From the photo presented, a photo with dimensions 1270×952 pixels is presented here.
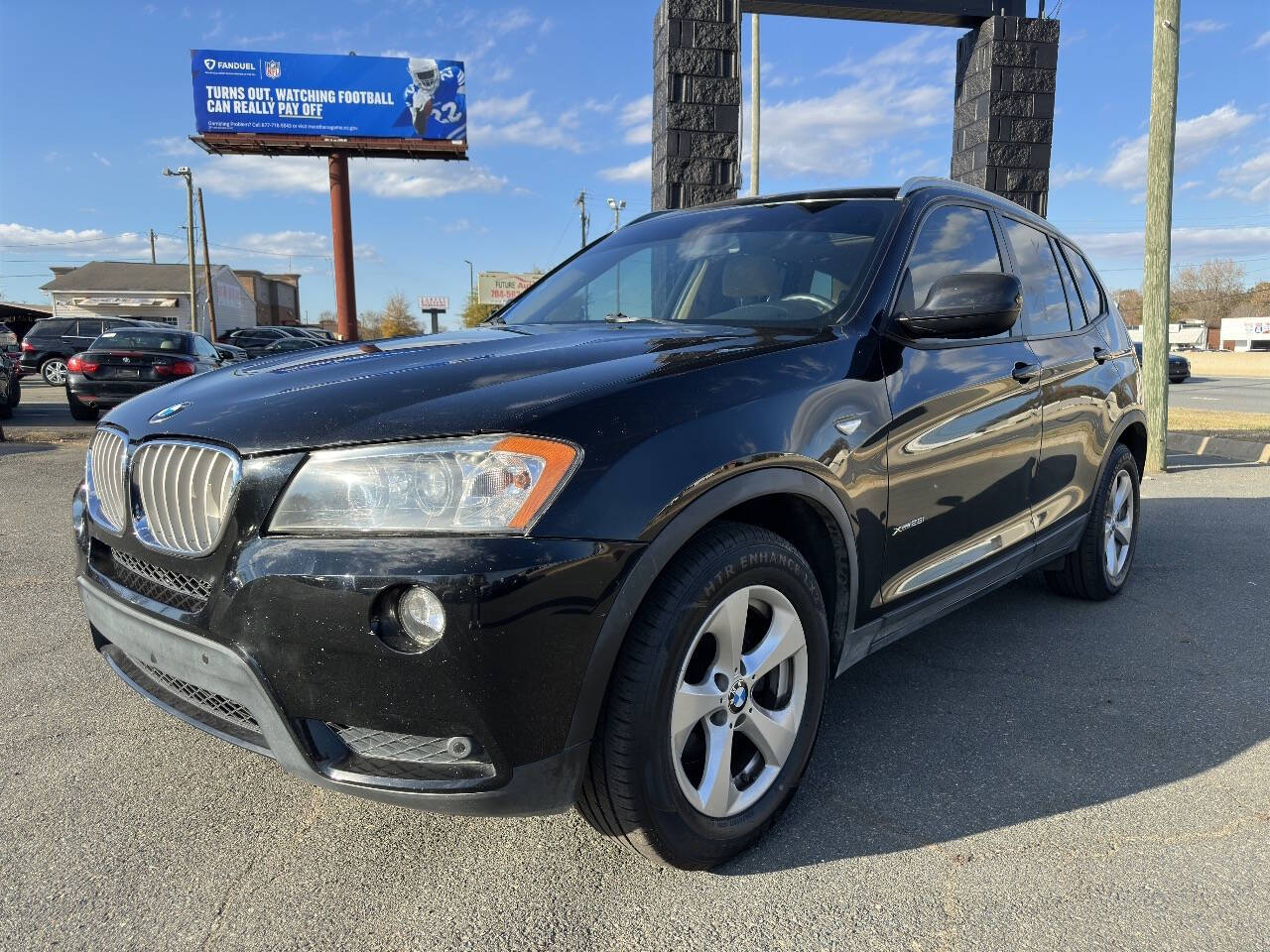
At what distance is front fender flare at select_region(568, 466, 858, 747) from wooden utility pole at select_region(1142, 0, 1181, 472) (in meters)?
7.75

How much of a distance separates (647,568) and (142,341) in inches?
484

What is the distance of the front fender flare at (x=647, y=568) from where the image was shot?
68.2 inches

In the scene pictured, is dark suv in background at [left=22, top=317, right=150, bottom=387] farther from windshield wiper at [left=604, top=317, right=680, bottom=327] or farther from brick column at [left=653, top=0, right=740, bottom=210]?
windshield wiper at [left=604, top=317, right=680, bottom=327]

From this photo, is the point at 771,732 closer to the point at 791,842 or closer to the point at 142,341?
the point at 791,842

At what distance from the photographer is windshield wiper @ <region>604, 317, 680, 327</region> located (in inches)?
111

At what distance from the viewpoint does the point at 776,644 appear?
216 cm

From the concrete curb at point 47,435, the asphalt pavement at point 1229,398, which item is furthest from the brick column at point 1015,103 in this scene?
the asphalt pavement at point 1229,398

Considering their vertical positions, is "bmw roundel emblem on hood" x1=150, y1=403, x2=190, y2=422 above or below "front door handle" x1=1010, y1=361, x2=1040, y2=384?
below

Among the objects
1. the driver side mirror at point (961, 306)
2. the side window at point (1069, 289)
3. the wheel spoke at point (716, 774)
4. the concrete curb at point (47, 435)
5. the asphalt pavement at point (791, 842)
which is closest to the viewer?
the asphalt pavement at point (791, 842)

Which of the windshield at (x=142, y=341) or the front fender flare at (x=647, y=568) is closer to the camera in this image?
the front fender flare at (x=647, y=568)

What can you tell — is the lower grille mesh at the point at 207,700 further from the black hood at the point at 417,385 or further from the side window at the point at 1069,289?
the side window at the point at 1069,289

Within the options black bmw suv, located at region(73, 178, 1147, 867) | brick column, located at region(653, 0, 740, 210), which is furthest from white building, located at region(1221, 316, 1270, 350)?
black bmw suv, located at region(73, 178, 1147, 867)

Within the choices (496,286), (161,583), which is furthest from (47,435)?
(496,286)

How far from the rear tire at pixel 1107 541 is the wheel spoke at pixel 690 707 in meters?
2.77
